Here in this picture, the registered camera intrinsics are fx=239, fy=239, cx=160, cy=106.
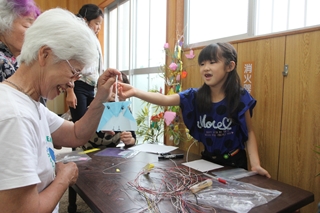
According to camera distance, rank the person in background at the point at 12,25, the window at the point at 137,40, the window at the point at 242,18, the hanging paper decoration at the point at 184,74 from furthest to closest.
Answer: the window at the point at 137,40, the hanging paper decoration at the point at 184,74, the window at the point at 242,18, the person in background at the point at 12,25

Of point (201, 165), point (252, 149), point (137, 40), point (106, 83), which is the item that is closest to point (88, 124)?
point (106, 83)

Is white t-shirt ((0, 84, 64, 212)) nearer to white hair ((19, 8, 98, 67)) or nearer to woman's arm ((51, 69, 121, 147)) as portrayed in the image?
white hair ((19, 8, 98, 67))

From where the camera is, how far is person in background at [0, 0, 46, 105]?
1.06 meters

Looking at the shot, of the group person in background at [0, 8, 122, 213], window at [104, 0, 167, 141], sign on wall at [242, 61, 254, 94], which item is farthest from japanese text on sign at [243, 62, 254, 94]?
person in background at [0, 8, 122, 213]

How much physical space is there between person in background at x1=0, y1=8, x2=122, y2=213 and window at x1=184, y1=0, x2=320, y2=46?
160 centimetres

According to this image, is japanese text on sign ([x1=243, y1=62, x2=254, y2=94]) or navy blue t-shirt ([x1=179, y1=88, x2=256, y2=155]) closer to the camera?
navy blue t-shirt ([x1=179, y1=88, x2=256, y2=155])

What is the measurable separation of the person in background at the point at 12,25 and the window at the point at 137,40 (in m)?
2.02

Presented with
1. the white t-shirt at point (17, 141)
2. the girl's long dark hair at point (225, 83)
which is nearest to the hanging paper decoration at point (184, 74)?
the girl's long dark hair at point (225, 83)

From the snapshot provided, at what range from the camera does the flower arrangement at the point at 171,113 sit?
8.67 ft

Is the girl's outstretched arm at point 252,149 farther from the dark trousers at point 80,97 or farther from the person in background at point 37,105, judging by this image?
the dark trousers at point 80,97

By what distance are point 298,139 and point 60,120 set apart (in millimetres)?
1490

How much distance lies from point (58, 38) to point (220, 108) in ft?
3.44

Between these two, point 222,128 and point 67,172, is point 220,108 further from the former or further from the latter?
point 67,172

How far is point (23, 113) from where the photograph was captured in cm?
69
